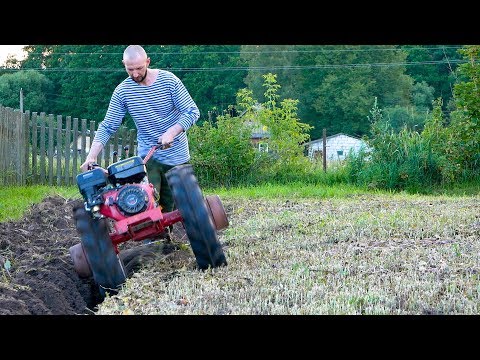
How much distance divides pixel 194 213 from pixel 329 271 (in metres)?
1.08

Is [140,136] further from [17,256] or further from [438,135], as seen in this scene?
[438,135]

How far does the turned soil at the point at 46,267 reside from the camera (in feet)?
17.9

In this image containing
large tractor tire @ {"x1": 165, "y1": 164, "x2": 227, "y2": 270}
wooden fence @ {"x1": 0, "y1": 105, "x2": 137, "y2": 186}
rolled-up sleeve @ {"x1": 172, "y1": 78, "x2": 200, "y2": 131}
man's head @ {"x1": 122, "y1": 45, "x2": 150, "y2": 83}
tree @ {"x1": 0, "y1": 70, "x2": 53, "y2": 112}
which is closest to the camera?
large tractor tire @ {"x1": 165, "y1": 164, "x2": 227, "y2": 270}

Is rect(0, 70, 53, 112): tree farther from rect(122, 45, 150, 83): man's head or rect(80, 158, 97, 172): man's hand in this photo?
rect(80, 158, 97, 172): man's hand

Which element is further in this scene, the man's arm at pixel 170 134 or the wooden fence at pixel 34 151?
the wooden fence at pixel 34 151

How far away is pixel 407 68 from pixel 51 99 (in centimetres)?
1770

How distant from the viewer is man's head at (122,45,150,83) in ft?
20.8

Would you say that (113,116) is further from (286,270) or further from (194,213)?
(286,270)

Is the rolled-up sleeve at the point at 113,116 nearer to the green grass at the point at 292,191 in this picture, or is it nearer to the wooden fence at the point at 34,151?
the green grass at the point at 292,191

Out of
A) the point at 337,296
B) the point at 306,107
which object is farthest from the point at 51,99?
the point at 337,296

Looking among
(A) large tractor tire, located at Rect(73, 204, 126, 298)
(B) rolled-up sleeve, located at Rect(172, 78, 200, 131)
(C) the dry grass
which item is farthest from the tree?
(A) large tractor tire, located at Rect(73, 204, 126, 298)

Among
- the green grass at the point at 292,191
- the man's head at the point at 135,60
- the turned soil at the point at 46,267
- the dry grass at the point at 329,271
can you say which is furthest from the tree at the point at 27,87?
the man's head at the point at 135,60

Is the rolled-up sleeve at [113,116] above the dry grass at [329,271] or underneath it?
above

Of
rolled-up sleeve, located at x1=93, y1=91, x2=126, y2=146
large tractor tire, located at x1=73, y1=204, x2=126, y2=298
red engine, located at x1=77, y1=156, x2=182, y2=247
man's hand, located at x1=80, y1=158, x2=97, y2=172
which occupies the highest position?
rolled-up sleeve, located at x1=93, y1=91, x2=126, y2=146
